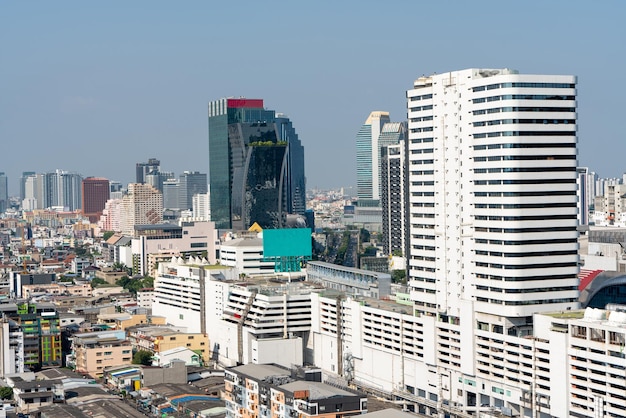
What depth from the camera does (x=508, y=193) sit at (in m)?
45.3

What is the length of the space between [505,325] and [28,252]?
103542 mm

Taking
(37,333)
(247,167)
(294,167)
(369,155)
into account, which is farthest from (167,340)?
(369,155)

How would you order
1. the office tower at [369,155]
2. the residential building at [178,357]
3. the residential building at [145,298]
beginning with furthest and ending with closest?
1. the office tower at [369,155]
2. the residential building at [145,298]
3. the residential building at [178,357]

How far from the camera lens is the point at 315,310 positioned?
2335 inches

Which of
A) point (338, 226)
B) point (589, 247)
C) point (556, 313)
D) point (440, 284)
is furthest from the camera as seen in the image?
point (338, 226)

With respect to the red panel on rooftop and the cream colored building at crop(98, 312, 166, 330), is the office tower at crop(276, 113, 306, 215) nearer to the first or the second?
the red panel on rooftop

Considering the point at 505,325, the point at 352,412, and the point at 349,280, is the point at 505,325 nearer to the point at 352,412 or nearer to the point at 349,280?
the point at 352,412

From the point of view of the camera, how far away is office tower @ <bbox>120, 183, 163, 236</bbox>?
6639 inches

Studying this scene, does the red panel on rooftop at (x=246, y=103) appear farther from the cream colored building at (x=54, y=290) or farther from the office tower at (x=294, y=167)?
the cream colored building at (x=54, y=290)

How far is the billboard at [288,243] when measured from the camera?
71.6 m

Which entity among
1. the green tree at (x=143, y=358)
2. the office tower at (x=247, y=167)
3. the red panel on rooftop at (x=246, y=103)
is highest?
the red panel on rooftop at (x=246, y=103)

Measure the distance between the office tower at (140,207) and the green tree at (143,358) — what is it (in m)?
106

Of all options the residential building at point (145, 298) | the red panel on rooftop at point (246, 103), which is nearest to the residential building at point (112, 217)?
the red panel on rooftop at point (246, 103)

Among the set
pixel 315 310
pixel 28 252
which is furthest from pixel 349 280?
pixel 28 252
